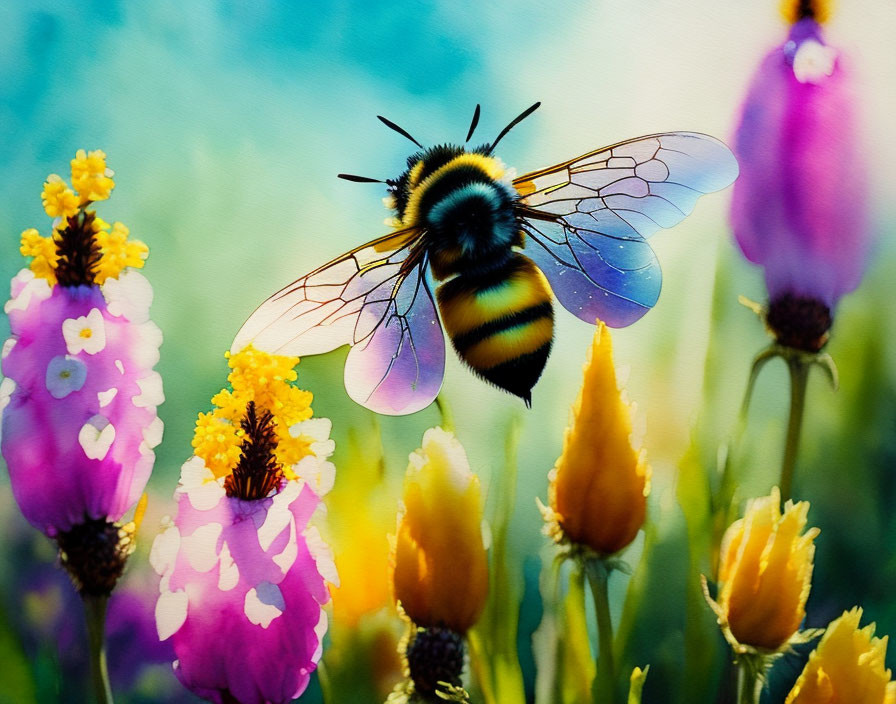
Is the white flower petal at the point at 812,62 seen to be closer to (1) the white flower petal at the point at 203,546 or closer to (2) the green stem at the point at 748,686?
(2) the green stem at the point at 748,686

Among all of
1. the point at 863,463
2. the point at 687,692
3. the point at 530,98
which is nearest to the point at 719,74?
the point at 530,98

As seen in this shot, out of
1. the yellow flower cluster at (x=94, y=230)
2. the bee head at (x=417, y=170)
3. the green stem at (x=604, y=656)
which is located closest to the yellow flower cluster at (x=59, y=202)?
the yellow flower cluster at (x=94, y=230)

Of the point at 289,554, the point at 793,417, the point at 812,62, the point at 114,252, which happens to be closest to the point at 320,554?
the point at 289,554

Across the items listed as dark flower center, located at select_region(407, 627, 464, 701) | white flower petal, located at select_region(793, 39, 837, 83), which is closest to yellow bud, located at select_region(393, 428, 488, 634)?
dark flower center, located at select_region(407, 627, 464, 701)

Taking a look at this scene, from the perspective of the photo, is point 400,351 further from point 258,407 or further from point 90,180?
point 90,180

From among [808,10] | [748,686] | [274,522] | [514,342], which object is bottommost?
[748,686]

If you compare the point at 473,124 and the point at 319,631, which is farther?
the point at 473,124
